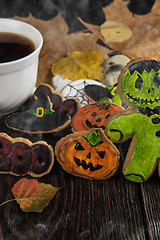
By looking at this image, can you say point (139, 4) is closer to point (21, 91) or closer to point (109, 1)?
point (109, 1)

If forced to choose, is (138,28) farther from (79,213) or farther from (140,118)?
(79,213)

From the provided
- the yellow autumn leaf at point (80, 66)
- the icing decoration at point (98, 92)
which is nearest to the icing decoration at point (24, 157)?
the icing decoration at point (98, 92)

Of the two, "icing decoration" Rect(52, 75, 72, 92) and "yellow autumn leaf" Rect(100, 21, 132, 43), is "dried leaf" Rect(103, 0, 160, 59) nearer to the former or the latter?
"yellow autumn leaf" Rect(100, 21, 132, 43)

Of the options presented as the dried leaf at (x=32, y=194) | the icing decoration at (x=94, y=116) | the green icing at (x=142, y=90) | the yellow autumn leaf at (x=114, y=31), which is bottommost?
the dried leaf at (x=32, y=194)

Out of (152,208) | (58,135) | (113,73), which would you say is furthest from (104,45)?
(152,208)

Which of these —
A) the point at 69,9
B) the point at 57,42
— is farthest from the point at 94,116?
the point at 69,9

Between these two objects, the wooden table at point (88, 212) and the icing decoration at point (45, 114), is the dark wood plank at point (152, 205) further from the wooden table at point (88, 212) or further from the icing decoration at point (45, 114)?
the icing decoration at point (45, 114)

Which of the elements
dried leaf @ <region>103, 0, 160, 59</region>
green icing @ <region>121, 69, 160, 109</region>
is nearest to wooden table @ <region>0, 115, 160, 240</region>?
green icing @ <region>121, 69, 160, 109</region>
